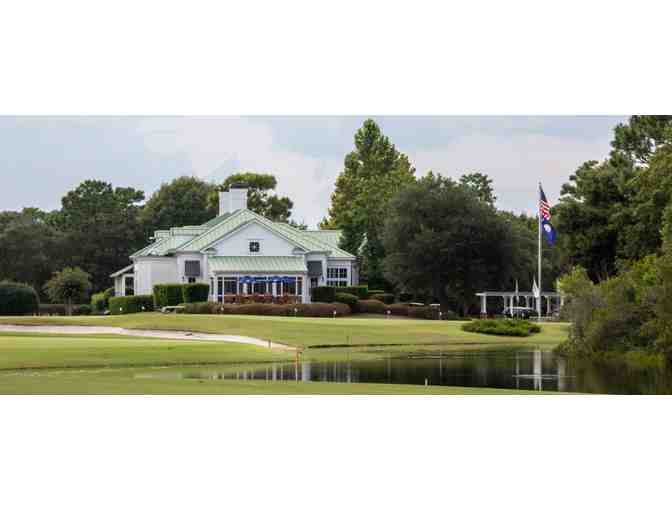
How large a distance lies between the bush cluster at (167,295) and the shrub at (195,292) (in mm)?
298

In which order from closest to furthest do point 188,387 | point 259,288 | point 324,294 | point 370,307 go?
point 188,387, point 370,307, point 324,294, point 259,288

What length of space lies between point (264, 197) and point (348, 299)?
4490 centimetres

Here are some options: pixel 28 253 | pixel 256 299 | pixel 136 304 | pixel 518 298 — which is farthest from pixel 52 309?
pixel 518 298

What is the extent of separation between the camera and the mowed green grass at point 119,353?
117ft

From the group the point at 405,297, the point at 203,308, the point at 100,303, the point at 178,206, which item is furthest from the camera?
the point at 178,206

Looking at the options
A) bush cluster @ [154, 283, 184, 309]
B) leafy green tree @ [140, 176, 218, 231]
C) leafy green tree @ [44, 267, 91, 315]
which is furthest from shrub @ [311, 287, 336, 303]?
leafy green tree @ [140, 176, 218, 231]

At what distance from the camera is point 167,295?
2913 inches

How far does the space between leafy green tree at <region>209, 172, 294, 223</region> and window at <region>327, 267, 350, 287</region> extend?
33.8 meters

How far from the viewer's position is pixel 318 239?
89125 millimetres

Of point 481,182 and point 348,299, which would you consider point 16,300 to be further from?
point 481,182

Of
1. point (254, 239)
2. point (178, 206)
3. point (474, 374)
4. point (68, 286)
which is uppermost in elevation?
point (178, 206)

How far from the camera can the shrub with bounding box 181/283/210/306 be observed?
244ft

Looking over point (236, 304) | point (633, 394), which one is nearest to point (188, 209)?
point (236, 304)

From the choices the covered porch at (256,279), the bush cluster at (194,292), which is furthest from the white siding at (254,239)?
the bush cluster at (194,292)
